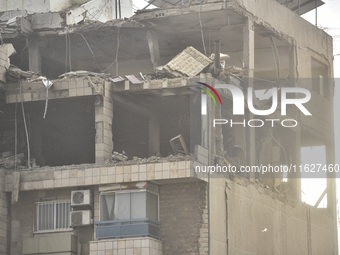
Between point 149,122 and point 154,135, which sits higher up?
point 149,122

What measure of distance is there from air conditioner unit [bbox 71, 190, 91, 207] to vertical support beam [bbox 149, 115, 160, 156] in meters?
6.18

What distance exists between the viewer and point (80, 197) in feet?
119

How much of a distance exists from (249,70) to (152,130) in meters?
4.44

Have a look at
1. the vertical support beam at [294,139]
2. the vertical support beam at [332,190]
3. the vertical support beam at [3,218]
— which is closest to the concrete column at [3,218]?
the vertical support beam at [3,218]

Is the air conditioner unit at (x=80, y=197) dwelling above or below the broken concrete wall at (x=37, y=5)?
below

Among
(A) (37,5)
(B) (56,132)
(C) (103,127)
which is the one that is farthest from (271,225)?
(A) (37,5)

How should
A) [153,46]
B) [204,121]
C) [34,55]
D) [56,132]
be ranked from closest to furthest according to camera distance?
[204,121] < [153,46] < [34,55] < [56,132]

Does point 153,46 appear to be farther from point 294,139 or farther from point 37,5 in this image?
point 294,139

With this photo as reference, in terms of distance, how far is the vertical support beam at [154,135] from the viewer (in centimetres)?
4194

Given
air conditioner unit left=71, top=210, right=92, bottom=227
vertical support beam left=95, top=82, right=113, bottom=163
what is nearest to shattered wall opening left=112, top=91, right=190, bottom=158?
vertical support beam left=95, top=82, right=113, bottom=163

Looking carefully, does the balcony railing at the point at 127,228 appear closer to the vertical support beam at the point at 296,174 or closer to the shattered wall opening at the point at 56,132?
the shattered wall opening at the point at 56,132

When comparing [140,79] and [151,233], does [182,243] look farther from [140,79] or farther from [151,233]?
[140,79]

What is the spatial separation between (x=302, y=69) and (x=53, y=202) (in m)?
13.6

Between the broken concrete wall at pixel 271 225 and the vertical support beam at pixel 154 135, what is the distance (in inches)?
171
